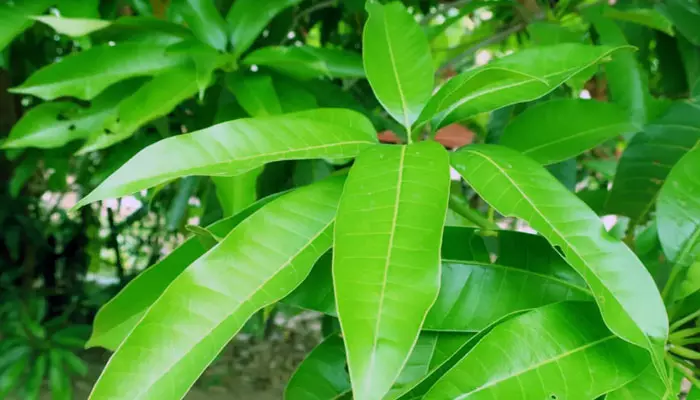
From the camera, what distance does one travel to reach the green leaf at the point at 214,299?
0.98ft

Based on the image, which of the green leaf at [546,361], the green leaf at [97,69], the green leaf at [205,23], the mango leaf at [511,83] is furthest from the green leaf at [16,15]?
the green leaf at [546,361]

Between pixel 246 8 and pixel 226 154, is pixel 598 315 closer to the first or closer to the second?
pixel 226 154

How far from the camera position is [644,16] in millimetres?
688

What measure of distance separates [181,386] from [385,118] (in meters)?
0.58

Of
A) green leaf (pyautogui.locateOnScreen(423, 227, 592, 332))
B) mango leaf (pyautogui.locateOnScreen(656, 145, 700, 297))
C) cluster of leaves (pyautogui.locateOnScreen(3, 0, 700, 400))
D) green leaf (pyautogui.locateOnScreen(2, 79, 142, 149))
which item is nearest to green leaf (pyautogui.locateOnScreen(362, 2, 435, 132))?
cluster of leaves (pyautogui.locateOnScreen(3, 0, 700, 400))

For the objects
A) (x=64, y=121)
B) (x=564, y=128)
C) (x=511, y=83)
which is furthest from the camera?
(x=64, y=121)

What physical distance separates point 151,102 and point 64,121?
206 mm

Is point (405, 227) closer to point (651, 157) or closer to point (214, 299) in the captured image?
point (214, 299)

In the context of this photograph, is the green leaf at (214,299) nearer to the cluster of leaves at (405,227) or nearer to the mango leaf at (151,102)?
the cluster of leaves at (405,227)

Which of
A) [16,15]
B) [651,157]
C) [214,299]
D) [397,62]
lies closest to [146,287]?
[214,299]

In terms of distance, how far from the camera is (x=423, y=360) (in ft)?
1.28

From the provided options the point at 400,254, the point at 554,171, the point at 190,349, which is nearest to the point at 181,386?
the point at 190,349

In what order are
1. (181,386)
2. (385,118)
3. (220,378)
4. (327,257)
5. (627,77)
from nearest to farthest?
(181,386), (327,257), (627,77), (385,118), (220,378)

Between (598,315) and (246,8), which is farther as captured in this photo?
(246,8)
